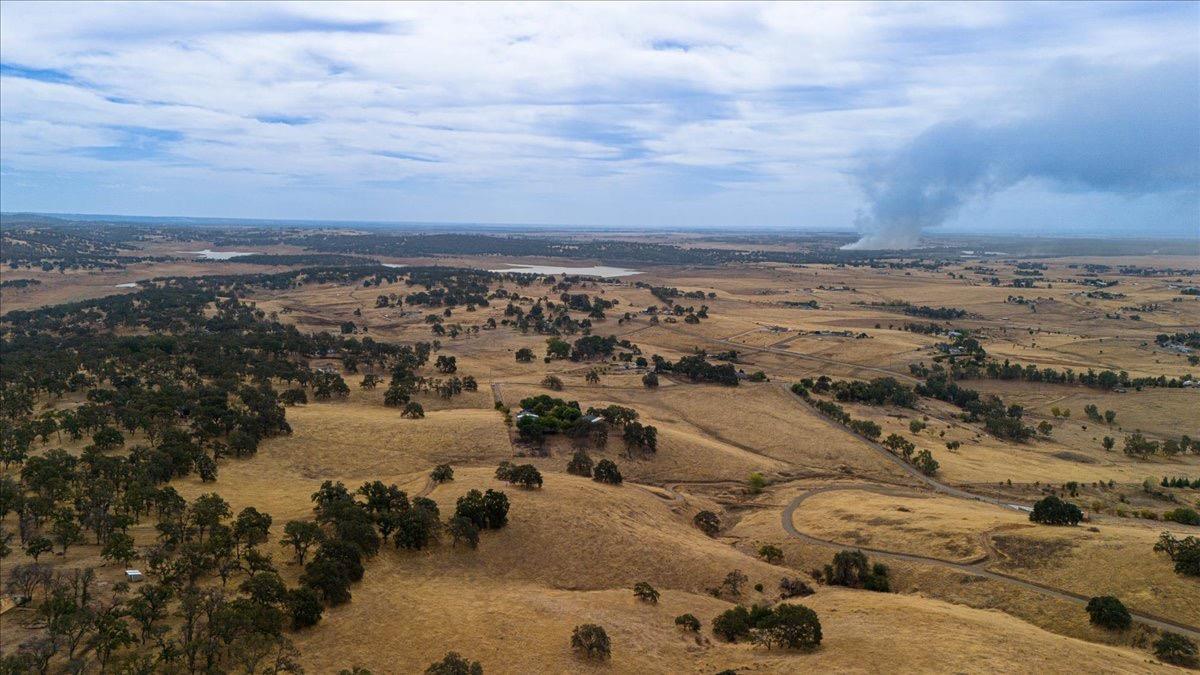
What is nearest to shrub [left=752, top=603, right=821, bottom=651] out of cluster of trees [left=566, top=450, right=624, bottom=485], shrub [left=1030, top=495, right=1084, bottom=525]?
cluster of trees [left=566, top=450, right=624, bottom=485]

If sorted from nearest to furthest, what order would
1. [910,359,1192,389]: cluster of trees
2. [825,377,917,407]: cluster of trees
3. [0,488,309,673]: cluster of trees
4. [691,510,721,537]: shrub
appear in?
[0,488,309,673]: cluster of trees
[691,510,721,537]: shrub
[825,377,917,407]: cluster of trees
[910,359,1192,389]: cluster of trees

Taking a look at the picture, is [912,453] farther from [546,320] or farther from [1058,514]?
[546,320]

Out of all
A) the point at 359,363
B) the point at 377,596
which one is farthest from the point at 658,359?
the point at 377,596

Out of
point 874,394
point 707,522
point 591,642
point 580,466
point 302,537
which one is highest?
point 874,394

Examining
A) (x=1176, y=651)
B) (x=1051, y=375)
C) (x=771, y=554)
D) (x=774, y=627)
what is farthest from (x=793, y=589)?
(x=1051, y=375)

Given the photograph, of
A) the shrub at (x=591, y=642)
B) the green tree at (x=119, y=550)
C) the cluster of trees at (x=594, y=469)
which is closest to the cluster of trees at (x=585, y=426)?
the cluster of trees at (x=594, y=469)

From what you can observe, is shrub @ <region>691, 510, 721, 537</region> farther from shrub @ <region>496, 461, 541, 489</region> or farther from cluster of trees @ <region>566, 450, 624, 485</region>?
shrub @ <region>496, 461, 541, 489</region>

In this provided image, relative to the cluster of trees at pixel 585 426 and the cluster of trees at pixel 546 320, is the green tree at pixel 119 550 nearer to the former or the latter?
the cluster of trees at pixel 585 426
